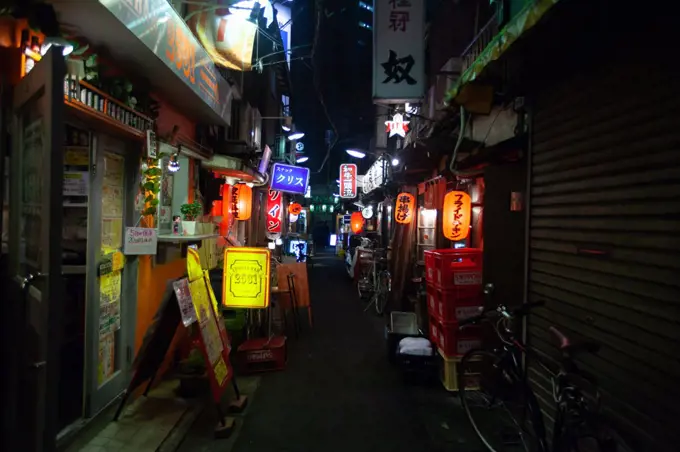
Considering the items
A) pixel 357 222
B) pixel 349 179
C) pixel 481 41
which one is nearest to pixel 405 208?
pixel 481 41

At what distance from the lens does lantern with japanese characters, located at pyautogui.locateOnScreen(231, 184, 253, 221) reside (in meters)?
11.9

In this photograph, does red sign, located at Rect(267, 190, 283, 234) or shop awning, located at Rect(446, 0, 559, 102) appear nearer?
shop awning, located at Rect(446, 0, 559, 102)

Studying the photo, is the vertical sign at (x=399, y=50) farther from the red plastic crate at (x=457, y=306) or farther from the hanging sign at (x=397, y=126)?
the hanging sign at (x=397, y=126)

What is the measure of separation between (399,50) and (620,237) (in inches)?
280

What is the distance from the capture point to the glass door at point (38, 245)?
2320mm

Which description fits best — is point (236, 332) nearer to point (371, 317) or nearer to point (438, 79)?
point (371, 317)

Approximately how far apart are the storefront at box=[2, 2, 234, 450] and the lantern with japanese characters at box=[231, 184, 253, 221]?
132 inches

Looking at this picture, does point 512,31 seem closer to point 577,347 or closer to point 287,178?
point 577,347

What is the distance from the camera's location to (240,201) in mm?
11938

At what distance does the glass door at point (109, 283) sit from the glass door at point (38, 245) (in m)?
1.99

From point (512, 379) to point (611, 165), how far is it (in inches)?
97.4

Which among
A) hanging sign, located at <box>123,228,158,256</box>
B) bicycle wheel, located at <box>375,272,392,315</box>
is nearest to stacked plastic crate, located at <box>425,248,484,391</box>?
hanging sign, located at <box>123,228,158,256</box>

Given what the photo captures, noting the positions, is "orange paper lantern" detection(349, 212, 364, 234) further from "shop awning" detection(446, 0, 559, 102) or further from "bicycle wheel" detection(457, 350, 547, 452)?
"shop awning" detection(446, 0, 559, 102)

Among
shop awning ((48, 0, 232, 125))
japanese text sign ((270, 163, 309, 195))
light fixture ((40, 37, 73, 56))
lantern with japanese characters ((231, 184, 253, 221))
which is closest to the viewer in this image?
light fixture ((40, 37, 73, 56))
